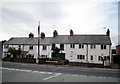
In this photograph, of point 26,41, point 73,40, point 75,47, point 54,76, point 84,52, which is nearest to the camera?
point 54,76

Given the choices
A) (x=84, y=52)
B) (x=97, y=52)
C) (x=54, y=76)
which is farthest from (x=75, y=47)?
(x=54, y=76)

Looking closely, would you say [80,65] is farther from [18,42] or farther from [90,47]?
[18,42]

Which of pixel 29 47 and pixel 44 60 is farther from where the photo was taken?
pixel 29 47

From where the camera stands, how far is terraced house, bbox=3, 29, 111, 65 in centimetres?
4672

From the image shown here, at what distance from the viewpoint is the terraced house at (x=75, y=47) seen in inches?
1839

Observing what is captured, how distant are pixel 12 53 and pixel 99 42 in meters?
21.3

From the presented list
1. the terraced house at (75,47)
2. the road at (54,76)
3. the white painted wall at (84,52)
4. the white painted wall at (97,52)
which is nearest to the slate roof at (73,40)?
the terraced house at (75,47)

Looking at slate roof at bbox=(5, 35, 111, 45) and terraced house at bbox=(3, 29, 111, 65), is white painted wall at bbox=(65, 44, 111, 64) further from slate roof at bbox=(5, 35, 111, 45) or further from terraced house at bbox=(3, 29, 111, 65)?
slate roof at bbox=(5, 35, 111, 45)

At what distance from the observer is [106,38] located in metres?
48.3

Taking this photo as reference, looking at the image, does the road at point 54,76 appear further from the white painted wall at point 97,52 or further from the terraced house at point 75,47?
A: the white painted wall at point 97,52

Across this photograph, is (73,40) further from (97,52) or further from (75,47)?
(97,52)

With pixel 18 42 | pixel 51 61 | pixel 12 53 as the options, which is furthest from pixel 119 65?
pixel 18 42

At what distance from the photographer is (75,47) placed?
49.0m

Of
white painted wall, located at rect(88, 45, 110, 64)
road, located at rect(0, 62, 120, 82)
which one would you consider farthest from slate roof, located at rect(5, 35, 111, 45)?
road, located at rect(0, 62, 120, 82)
